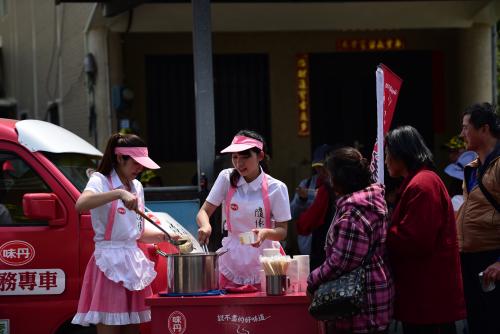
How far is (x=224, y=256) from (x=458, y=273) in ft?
5.05

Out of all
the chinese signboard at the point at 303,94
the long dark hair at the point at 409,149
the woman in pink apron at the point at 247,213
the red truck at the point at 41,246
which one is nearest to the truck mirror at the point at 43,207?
the red truck at the point at 41,246

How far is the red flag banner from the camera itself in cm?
543

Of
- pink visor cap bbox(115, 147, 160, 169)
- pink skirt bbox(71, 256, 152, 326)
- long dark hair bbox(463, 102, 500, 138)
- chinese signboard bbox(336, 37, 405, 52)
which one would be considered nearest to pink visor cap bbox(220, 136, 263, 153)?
pink visor cap bbox(115, 147, 160, 169)

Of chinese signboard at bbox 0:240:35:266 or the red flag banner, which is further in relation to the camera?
chinese signboard at bbox 0:240:35:266

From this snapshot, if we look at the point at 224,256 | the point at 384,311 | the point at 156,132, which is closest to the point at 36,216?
the point at 224,256

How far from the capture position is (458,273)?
4.72m

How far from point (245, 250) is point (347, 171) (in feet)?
3.98

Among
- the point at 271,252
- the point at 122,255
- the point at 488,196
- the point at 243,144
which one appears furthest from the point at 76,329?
the point at 488,196

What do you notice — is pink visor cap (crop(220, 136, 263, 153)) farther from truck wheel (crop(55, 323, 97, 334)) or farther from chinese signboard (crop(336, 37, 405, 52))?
chinese signboard (crop(336, 37, 405, 52))

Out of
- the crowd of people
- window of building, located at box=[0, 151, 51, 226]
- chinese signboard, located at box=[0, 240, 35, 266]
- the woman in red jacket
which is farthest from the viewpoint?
window of building, located at box=[0, 151, 51, 226]

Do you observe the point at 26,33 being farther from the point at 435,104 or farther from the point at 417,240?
the point at 417,240

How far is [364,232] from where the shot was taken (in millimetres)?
4250

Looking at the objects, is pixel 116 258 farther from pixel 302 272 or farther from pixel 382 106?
pixel 382 106

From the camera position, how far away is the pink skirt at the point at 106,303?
512 centimetres
